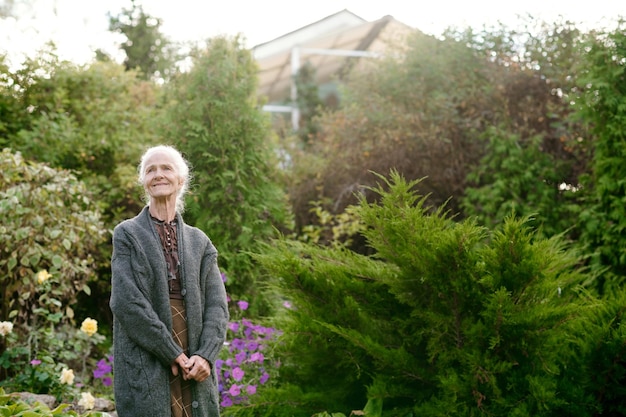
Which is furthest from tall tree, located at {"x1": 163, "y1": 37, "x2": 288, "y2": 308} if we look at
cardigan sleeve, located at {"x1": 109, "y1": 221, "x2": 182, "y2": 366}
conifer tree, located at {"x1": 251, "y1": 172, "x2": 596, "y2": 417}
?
cardigan sleeve, located at {"x1": 109, "y1": 221, "x2": 182, "y2": 366}

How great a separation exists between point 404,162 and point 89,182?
331 centimetres

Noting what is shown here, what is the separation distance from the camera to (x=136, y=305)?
8.48ft

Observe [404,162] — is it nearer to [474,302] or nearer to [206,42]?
[206,42]

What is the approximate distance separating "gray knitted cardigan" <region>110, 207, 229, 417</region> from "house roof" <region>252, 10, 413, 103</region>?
14.1 m

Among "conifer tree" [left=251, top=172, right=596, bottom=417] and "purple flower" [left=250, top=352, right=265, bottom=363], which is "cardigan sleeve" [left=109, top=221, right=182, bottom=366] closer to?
"conifer tree" [left=251, top=172, right=596, bottom=417]

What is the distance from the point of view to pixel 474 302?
3.40 meters

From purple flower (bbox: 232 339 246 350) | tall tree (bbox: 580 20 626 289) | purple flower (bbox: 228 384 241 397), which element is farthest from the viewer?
tall tree (bbox: 580 20 626 289)

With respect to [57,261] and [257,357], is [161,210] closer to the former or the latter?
[257,357]

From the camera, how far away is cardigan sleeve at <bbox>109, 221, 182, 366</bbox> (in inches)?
101

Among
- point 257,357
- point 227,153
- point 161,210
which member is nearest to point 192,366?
point 161,210

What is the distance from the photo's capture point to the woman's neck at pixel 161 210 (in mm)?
2838

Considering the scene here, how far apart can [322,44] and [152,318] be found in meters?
16.5

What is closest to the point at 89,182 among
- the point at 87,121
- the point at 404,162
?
the point at 87,121

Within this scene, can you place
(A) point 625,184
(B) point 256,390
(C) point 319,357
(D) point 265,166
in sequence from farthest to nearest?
(D) point 265,166 < (A) point 625,184 < (B) point 256,390 < (C) point 319,357
